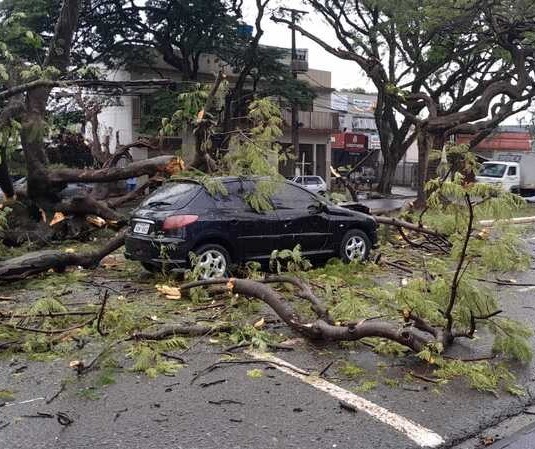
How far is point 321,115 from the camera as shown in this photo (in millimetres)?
42406

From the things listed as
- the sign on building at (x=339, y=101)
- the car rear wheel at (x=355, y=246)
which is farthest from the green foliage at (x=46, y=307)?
the sign on building at (x=339, y=101)

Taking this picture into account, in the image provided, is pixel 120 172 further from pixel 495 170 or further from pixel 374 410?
pixel 495 170

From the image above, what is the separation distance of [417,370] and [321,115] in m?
38.2

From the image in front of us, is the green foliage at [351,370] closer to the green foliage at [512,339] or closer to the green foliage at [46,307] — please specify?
the green foliage at [512,339]

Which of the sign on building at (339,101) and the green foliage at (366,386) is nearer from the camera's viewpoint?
the green foliage at (366,386)

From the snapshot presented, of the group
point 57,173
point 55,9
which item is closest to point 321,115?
point 55,9

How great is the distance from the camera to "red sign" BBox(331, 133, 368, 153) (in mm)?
48625

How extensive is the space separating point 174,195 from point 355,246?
3254 millimetres

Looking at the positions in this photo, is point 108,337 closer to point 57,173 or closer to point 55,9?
point 57,173

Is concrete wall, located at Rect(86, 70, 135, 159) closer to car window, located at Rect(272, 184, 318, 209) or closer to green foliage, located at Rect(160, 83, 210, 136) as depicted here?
green foliage, located at Rect(160, 83, 210, 136)

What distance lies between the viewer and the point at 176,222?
845 centimetres

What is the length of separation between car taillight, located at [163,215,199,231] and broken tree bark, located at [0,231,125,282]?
1.37m

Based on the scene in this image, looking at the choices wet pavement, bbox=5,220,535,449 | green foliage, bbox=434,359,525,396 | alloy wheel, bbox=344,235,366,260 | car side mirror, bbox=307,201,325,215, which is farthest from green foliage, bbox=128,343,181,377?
alloy wheel, bbox=344,235,366,260

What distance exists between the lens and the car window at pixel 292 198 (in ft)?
31.1
